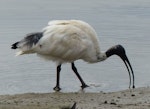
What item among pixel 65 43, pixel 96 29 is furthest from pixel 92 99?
pixel 96 29

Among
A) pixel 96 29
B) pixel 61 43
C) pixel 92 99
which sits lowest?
pixel 92 99

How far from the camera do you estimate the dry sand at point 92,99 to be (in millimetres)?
7727

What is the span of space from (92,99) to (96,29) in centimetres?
587

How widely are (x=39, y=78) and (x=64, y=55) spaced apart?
2.24ft

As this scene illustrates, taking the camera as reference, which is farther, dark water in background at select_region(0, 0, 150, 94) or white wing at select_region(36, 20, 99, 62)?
dark water in background at select_region(0, 0, 150, 94)

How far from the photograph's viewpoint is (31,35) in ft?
32.9

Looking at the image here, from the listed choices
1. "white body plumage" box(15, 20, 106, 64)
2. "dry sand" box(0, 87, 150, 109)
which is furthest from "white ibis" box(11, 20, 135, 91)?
"dry sand" box(0, 87, 150, 109)

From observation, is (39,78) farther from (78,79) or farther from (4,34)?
(4,34)

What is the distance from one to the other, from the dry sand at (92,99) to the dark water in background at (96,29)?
731mm

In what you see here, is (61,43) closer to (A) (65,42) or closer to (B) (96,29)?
(A) (65,42)

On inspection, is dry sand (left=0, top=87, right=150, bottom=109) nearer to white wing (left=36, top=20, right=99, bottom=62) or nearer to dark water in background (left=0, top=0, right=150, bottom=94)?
dark water in background (left=0, top=0, right=150, bottom=94)

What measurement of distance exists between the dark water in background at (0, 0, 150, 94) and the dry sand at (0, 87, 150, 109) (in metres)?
0.73

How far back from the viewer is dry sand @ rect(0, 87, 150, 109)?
7.73m

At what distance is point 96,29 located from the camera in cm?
1420
